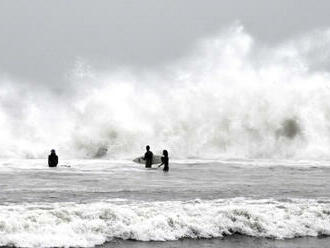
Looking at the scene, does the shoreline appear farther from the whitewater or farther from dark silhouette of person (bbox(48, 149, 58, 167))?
dark silhouette of person (bbox(48, 149, 58, 167))

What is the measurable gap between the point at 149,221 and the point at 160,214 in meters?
0.50

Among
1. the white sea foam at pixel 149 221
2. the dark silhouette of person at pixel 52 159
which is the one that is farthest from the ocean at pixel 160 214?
the dark silhouette of person at pixel 52 159

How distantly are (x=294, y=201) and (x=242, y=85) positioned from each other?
30883mm

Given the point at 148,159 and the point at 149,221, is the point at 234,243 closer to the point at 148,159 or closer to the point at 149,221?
the point at 149,221

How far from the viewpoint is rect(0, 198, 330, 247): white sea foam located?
11.1 metres

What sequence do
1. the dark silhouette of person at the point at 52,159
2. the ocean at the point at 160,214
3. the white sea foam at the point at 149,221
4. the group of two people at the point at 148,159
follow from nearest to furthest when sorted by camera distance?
1. the white sea foam at the point at 149,221
2. the ocean at the point at 160,214
3. the group of two people at the point at 148,159
4. the dark silhouette of person at the point at 52,159

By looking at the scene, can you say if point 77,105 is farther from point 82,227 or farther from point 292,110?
point 82,227

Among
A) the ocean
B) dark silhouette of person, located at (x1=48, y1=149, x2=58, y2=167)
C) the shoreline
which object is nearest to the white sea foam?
the ocean

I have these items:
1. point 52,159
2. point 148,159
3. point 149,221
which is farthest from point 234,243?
point 52,159

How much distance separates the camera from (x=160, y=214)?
12.8m

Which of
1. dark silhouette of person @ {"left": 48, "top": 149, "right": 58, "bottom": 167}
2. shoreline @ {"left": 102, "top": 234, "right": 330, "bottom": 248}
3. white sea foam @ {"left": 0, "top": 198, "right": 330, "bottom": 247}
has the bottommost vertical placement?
shoreline @ {"left": 102, "top": 234, "right": 330, "bottom": 248}

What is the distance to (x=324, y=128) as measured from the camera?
1631 inches

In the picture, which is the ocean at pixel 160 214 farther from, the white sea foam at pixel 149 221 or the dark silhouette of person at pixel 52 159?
the dark silhouette of person at pixel 52 159

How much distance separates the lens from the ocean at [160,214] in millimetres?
11352
